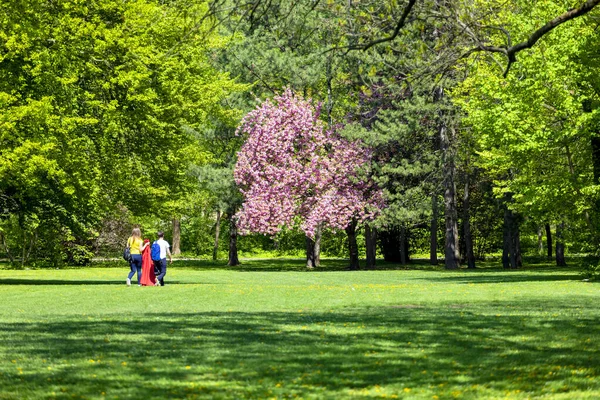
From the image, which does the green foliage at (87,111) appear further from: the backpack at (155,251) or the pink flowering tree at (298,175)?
the pink flowering tree at (298,175)

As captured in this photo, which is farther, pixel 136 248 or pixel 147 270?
pixel 147 270

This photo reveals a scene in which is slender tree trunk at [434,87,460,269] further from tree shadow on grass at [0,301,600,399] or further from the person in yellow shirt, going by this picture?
tree shadow on grass at [0,301,600,399]

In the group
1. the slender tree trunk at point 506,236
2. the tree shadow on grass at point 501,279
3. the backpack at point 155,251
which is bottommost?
the tree shadow on grass at point 501,279

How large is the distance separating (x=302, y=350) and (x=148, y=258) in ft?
62.8

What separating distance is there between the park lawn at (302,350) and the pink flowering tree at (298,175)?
28.7 m

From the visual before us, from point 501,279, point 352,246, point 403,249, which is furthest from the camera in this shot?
point 403,249

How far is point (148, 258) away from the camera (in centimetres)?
3002

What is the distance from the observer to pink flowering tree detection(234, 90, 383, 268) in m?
49.9

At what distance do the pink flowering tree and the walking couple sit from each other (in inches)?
781

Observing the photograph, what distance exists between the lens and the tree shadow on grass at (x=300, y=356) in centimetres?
880

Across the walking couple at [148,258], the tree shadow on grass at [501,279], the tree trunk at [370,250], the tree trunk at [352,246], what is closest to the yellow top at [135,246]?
the walking couple at [148,258]

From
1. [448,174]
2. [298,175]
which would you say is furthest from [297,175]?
[448,174]

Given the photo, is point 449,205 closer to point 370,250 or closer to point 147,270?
point 370,250

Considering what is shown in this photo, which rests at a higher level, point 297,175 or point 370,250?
point 297,175
